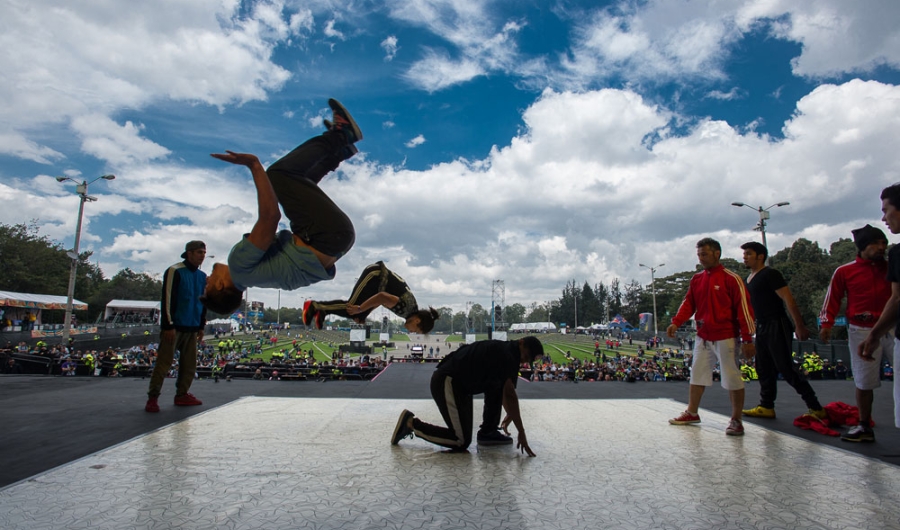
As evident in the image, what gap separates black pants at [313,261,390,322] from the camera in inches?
138

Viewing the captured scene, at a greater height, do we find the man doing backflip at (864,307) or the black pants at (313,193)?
the black pants at (313,193)

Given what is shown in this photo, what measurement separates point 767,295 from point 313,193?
17.3 ft

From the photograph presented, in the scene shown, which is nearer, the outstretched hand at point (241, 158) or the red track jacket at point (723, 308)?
Answer: the outstretched hand at point (241, 158)

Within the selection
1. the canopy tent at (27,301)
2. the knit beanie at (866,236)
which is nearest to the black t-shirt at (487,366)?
the knit beanie at (866,236)

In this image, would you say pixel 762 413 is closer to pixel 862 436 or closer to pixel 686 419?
pixel 686 419

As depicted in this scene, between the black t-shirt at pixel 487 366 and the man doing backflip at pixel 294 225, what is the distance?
4.84 ft

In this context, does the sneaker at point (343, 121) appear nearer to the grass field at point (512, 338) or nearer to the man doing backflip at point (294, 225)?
the man doing backflip at point (294, 225)

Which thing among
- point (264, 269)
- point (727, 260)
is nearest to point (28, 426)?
point (264, 269)

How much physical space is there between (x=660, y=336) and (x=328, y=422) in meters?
53.9

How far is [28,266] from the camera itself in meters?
54.4

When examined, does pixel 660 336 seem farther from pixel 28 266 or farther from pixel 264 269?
pixel 28 266

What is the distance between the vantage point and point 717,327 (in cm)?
509

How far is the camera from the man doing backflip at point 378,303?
136 inches

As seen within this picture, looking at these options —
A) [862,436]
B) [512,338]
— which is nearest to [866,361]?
[862,436]
